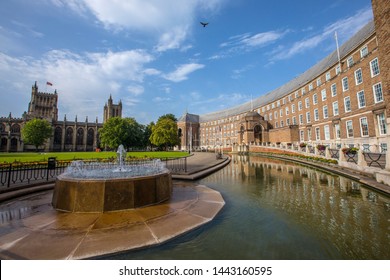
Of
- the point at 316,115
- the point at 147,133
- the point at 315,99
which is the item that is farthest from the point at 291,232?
the point at 147,133

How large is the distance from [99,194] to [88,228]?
1.22 metres

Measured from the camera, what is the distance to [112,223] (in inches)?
166

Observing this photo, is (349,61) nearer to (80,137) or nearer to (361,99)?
(361,99)

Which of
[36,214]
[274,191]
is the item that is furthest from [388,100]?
[36,214]

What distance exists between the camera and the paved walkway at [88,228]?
3094 millimetres

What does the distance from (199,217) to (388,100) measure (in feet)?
40.9

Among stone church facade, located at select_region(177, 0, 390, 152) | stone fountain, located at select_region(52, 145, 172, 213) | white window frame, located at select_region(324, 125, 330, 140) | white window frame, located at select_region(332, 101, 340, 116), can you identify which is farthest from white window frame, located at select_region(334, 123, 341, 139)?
stone fountain, located at select_region(52, 145, 172, 213)

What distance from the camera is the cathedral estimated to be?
232 feet

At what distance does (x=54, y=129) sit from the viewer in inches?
3184

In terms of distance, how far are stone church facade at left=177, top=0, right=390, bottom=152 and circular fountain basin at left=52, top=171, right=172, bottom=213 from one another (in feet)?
39.0

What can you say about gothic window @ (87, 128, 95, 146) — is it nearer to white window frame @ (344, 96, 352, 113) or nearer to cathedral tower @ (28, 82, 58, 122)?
cathedral tower @ (28, 82, 58, 122)

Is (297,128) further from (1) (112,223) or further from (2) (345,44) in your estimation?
(1) (112,223)

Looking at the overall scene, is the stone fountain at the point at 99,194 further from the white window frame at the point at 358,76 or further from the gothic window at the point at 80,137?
the gothic window at the point at 80,137

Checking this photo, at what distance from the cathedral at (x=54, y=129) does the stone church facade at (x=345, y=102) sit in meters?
78.1
